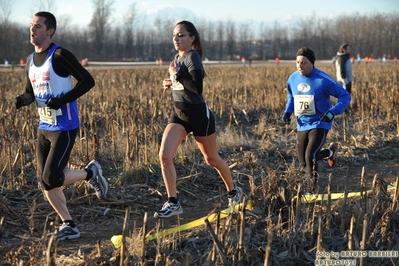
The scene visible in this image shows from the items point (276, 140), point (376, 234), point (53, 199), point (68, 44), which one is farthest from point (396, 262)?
point (68, 44)

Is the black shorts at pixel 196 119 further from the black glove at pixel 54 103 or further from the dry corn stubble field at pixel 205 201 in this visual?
the black glove at pixel 54 103

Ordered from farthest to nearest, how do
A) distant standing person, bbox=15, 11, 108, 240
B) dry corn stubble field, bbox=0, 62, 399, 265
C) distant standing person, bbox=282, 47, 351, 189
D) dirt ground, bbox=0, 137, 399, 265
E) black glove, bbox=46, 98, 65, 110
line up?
distant standing person, bbox=282, 47, 351, 189 < distant standing person, bbox=15, 11, 108, 240 < black glove, bbox=46, 98, 65, 110 < dirt ground, bbox=0, 137, 399, 265 < dry corn stubble field, bbox=0, 62, 399, 265

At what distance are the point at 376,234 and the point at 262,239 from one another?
940 mm

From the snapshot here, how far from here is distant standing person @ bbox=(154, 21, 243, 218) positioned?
492cm

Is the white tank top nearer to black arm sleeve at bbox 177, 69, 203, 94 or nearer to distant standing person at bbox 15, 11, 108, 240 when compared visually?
distant standing person at bbox 15, 11, 108, 240

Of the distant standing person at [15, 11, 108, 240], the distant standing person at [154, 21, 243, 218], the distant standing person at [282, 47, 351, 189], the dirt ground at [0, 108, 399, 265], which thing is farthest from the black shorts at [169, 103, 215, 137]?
the distant standing person at [282, 47, 351, 189]

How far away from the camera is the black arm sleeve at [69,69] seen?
4.50 metres

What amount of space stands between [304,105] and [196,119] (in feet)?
4.91

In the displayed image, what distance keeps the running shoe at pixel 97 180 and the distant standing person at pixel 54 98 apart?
2.02ft

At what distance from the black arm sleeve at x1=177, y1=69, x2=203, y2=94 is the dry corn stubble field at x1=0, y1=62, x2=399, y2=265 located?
3.26 ft

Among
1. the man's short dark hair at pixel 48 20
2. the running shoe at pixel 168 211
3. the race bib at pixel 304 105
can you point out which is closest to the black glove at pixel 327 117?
the race bib at pixel 304 105

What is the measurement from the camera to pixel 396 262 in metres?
3.92

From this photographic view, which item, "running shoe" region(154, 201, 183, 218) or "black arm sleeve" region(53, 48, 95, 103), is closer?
"black arm sleeve" region(53, 48, 95, 103)

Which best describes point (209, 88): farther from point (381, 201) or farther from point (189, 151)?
point (381, 201)
